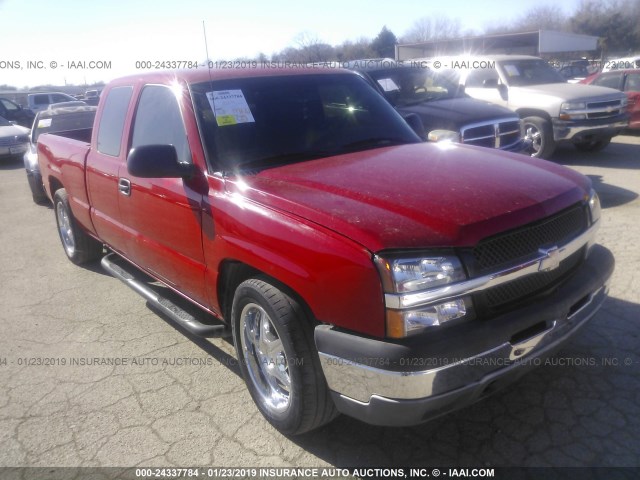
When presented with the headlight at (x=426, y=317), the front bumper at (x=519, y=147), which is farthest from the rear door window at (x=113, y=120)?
the front bumper at (x=519, y=147)

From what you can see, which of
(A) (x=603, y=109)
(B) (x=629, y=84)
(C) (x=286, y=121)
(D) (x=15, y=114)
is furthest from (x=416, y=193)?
(D) (x=15, y=114)

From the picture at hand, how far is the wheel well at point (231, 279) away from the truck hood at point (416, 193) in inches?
15.3

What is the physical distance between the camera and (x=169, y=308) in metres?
3.67

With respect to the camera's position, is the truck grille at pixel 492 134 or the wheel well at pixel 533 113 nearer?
the truck grille at pixel 492 134

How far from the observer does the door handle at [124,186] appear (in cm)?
388

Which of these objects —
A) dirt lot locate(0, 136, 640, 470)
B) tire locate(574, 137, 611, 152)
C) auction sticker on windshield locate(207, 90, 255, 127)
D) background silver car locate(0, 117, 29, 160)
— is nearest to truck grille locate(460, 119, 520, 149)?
dirt lot locate(0, 136, 640, 470)

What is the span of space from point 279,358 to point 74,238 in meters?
3.79

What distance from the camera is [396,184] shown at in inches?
107

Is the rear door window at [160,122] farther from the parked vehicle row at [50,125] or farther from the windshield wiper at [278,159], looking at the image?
the parked vehicle row at [50,125]

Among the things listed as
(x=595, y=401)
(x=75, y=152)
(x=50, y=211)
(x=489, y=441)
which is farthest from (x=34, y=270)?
(x=595, y=401)

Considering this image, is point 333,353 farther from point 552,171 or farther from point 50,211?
point 50,211

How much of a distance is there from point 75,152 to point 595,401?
466cm

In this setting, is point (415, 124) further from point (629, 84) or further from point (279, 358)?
point (629, 84)

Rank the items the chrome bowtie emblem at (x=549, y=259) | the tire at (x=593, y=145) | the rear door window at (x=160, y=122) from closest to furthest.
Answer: the chrome bowtie emblem at (x=549, y=259)
the rear door window at (x=160, y=122)
the tire at (x=593, y=145)
